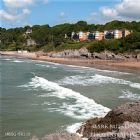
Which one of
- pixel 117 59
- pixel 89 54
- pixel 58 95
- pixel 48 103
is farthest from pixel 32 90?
pixel 89 54

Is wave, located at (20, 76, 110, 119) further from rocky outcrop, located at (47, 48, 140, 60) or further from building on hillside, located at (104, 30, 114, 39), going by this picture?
building on hillside, located at (104, 30, 114, 39)

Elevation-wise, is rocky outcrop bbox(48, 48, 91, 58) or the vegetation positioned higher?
the vegetation

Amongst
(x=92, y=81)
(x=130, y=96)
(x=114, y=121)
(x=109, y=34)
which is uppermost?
(x=109, y=34)

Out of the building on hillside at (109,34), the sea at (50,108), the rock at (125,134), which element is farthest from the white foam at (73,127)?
the building on hillside at (109,34)

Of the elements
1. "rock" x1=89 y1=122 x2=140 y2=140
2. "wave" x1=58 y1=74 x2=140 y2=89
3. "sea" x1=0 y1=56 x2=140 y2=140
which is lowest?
"wave" x1=58 y1=74 x2=140 y2=89

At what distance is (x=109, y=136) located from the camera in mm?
9031

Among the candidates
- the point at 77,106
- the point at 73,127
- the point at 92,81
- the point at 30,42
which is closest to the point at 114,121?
the point at 73,127

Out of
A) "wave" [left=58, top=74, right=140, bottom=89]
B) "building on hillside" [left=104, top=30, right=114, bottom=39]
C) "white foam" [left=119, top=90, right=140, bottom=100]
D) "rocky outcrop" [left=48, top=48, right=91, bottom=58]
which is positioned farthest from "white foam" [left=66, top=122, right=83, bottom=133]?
"building on hillside" [left=104, top=30, right=114, bottom=39]

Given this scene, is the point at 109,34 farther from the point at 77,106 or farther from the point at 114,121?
the point at 114,121

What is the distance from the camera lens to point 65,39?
127 meters

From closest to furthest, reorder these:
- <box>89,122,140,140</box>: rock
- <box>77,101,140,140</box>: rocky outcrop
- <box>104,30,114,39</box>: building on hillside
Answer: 1. <box>89,122,140,140</box>: rock
2. <box>77,101,140,140</box>: rocky outcrop
3. <box>104,30,114,39</box>: building on hillside

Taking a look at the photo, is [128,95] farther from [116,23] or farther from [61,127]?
[116,23]

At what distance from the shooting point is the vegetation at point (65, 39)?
294 feet

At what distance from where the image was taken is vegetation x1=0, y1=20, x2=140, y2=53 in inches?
3529
